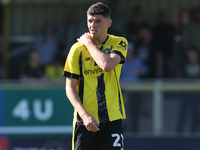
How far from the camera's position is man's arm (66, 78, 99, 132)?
3.57 metres

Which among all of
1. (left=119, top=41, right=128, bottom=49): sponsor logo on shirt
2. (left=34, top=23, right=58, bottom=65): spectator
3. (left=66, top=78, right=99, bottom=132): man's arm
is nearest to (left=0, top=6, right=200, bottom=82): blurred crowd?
(left=34, top=23, right=58, bottom=65): spectator

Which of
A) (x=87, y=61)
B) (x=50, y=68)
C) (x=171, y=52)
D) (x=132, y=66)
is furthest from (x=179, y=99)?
(x=87, y=61)

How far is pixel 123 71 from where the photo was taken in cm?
807

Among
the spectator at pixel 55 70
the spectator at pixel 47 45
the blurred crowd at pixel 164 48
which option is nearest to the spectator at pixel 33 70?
the spectator at pixel 55 70

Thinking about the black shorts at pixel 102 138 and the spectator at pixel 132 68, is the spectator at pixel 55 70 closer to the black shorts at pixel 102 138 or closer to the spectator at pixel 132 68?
the spectator at pixel 132 68

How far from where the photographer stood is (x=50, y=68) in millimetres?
8641

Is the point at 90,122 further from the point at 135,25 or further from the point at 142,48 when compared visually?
the point at 135,25

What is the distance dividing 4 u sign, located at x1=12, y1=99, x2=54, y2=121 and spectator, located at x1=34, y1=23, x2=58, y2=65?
1992 millimetres

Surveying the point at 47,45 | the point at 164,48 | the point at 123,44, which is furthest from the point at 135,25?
the point at 123,44

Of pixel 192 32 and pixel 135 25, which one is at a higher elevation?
pixel 135 25

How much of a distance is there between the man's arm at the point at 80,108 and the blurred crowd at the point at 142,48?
4.29 meters

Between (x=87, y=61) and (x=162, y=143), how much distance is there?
13.2 feet

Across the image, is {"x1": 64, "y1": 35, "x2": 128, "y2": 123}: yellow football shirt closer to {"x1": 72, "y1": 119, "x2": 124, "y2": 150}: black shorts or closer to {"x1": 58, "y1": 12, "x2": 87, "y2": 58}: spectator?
{"x1": 72, "y1": 119, "x2": 124, "y2": 150}: black shorts

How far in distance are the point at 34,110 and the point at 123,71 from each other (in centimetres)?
217
